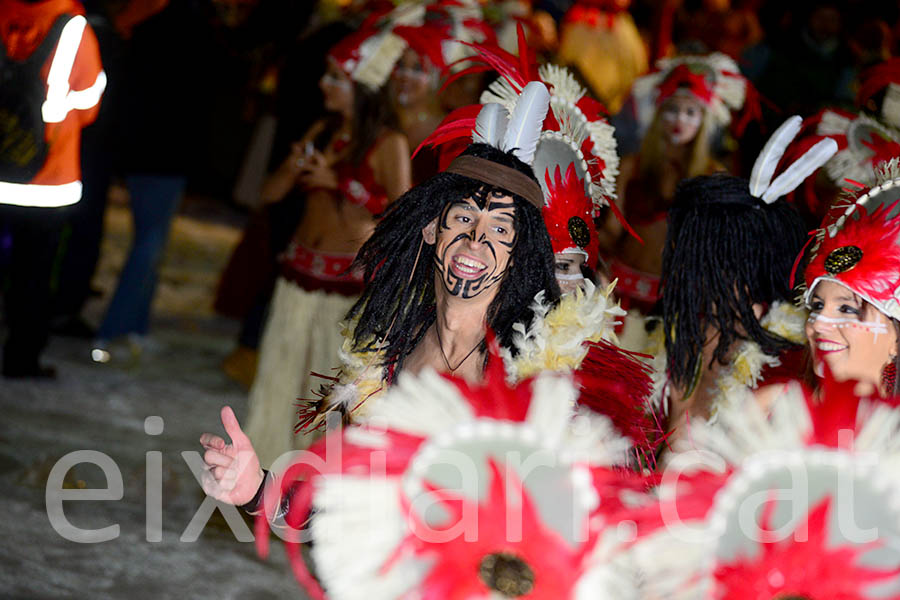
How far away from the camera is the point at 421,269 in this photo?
8.38 feet

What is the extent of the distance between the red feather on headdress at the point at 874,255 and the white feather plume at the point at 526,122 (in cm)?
71

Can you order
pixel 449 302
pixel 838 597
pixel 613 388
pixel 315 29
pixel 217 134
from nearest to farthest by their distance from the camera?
1. pixel 838 597
2. pixel 613 388
3. pixel 449 302
4. pixel 315 29
5. pixel 217 134

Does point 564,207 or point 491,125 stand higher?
point 491,125

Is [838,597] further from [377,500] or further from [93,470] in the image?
[93,470]

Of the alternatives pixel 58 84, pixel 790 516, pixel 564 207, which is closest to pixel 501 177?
pixel 564 207

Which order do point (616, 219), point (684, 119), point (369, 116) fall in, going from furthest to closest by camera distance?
point (616, 219)
point (684, 119)
point (369, 116)

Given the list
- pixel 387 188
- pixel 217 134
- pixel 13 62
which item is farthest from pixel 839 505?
pixel 217 134

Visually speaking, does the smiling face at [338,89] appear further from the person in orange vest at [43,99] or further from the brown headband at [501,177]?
the brown headband at [501,177]

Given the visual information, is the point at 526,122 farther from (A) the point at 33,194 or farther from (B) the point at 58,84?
(A) the point at 33,194

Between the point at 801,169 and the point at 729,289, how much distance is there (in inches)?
15.1

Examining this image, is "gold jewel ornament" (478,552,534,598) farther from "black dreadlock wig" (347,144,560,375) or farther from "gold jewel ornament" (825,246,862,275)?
"gold jewel ornament" (825,246,862,275)

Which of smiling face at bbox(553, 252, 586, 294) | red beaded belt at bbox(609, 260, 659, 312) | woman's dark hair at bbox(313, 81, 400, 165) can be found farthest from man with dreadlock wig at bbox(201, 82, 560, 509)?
red beaded belt at bbox(609, 260, 659, 312)

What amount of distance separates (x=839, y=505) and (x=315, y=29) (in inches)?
187

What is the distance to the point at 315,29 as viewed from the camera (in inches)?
231
